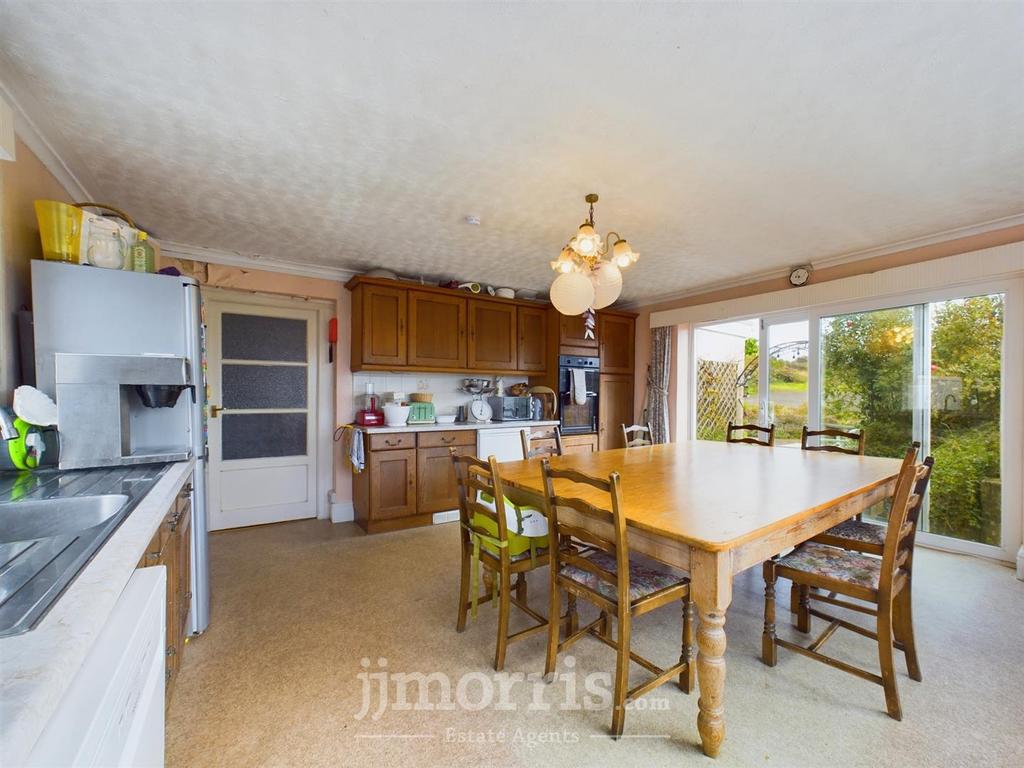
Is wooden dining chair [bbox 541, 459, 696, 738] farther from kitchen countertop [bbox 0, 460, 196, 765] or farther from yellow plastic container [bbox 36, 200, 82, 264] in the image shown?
yellow plastic container [bbox 36, 200, 82, 264]

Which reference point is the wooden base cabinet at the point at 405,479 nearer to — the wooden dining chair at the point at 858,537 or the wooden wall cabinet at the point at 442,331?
the wooden wall cabinet at the point at 442,331

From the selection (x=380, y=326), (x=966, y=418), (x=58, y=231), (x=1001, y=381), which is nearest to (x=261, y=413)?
(x=380, y=326)

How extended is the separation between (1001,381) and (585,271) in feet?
9.74

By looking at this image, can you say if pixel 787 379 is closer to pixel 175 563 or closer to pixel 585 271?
pixel 585 271

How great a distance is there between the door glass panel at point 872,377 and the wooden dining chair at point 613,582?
2.81m

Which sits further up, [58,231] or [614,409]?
[58,231]

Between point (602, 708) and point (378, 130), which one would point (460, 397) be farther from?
point (602, 708)

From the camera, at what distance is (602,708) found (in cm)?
161

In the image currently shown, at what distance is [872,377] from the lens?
3.44m

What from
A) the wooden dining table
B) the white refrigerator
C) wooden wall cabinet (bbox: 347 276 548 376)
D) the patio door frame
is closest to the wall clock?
the patio door frame

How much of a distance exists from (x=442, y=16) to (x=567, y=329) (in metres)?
3.40

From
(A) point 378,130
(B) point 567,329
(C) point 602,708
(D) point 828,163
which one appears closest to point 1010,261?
(D) point 828,163

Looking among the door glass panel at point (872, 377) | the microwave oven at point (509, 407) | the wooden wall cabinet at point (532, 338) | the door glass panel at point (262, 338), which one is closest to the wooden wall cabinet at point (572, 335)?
the wooden wall cabinet at point (532, 338)

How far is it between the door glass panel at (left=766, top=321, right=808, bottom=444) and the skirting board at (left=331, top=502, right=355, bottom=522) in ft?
12.7
